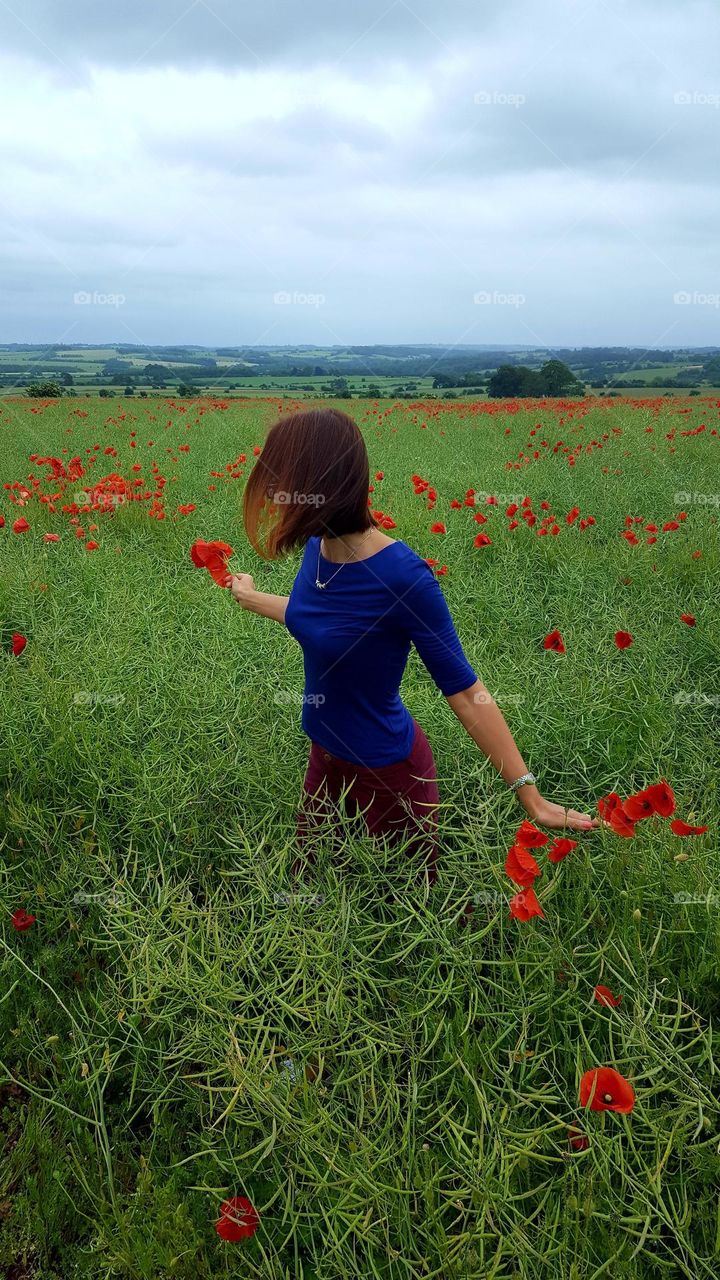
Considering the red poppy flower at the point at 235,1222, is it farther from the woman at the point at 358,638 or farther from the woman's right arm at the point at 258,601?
the woman's right arm at the point at 258,601

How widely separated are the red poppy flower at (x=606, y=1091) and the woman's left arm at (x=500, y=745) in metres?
0.62

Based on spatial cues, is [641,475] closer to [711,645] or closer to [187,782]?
[711,645]

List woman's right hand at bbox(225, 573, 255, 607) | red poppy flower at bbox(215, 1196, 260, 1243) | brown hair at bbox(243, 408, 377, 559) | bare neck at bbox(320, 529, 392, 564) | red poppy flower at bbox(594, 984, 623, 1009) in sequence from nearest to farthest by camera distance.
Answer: red poppy flower at bbox(215, 1196, 260, 1243) → red poppy flower at bbox(594, 984, 623, 1009) → brown hair at bbox(243, 408, 377, 559) → bare neck at bbox(320, 529, 392, 564) → woman's right hand at bbox(225, 573, 255, 607)

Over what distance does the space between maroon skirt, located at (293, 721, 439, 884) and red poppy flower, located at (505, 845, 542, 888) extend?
0.50m

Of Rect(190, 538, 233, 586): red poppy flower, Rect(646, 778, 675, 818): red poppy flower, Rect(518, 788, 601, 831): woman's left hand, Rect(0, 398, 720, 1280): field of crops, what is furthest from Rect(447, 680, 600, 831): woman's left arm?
Rect(190, 538, 233, 586): red poppy flower

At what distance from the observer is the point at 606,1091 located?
110 cm

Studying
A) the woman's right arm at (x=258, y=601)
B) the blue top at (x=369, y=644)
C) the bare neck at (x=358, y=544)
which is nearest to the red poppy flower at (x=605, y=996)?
the blue top at (x=369, y=644)

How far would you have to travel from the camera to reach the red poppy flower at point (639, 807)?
4.45 ft

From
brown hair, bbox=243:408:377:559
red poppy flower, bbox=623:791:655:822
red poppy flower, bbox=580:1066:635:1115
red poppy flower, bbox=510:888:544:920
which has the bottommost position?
red poppy flower, bbox=580:1066:635:1115

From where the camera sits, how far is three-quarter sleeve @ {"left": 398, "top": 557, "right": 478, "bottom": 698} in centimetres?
164

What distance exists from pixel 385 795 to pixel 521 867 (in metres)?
0.61

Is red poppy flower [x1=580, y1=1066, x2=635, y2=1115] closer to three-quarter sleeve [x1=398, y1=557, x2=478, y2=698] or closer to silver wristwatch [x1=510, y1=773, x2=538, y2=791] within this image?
silver wristwatch [x1=510, y1=773, x2=538, y2=791]

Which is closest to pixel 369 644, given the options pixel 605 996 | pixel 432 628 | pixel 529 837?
pixel 432 628

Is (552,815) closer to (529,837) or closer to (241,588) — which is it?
(529,837)
